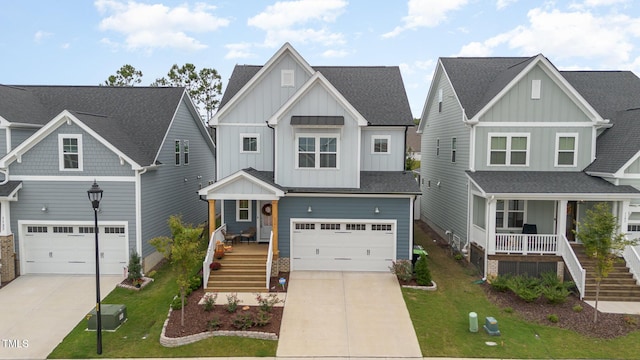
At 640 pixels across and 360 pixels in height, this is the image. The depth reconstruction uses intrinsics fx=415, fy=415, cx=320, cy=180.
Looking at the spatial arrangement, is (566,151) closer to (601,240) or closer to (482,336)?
(601,240)

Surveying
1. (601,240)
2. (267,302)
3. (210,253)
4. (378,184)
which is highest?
(378,184)

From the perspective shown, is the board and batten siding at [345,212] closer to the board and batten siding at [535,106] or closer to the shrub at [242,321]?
the shrub at [242,321]

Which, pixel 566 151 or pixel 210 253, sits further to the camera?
pixel 566 151

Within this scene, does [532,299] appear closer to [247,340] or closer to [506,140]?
[506,140]

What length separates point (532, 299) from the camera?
45.6ft

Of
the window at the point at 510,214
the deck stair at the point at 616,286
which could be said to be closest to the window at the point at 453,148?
the window at the point at 510,214

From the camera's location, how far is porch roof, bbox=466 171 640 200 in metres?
15.8

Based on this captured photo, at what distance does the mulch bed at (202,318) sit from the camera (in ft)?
38.4

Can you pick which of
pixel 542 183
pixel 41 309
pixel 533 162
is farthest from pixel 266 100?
pixel 542 183

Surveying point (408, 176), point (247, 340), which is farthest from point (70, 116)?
→ point (408, 176)

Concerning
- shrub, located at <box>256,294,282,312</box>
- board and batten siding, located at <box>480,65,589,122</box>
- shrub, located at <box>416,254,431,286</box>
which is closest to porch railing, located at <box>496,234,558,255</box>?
shrub, located at <box>416,254,431,286</box>

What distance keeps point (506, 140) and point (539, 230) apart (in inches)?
163

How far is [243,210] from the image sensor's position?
18312 millimetres

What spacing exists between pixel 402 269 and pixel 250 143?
8.70 meters
